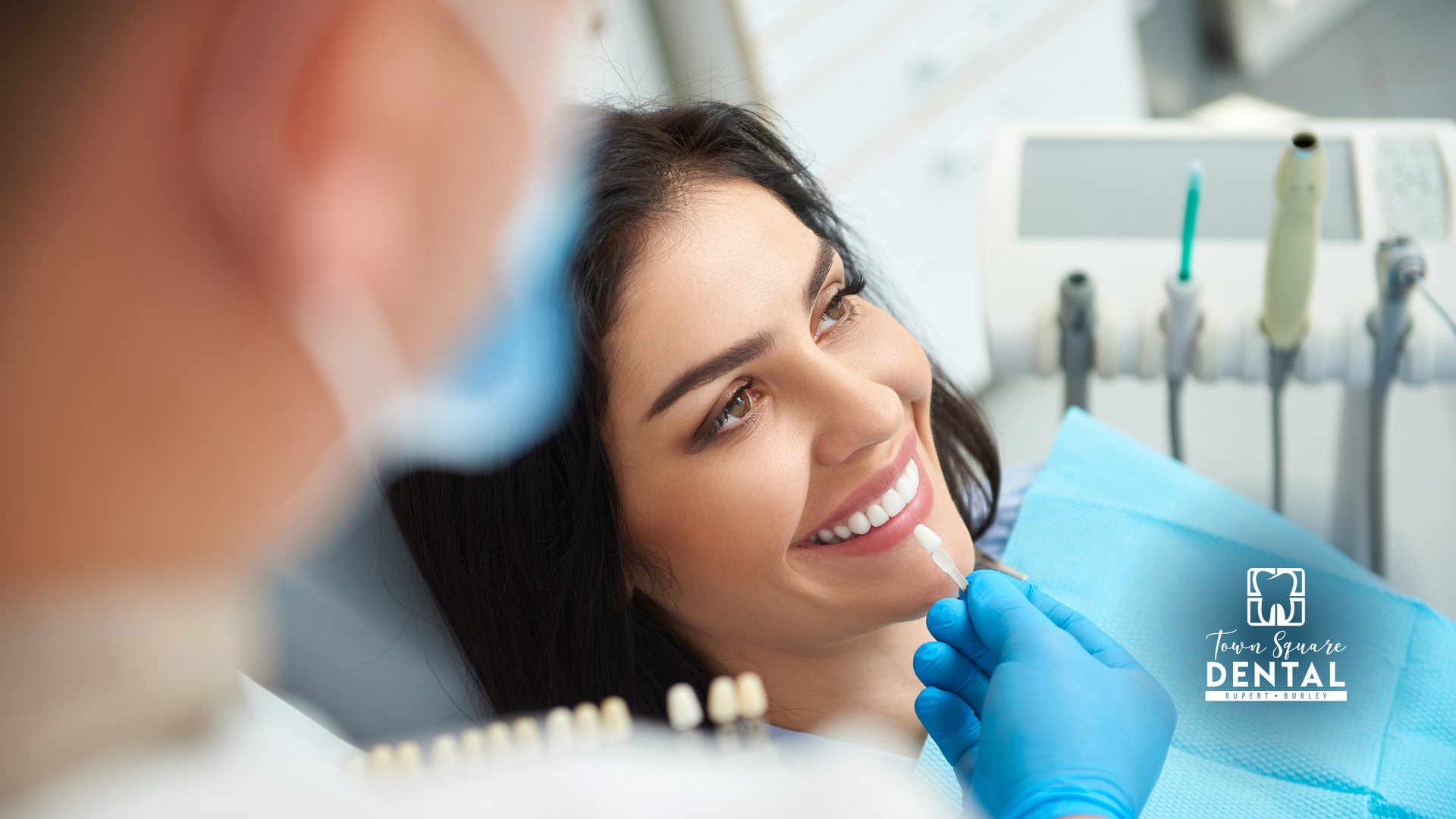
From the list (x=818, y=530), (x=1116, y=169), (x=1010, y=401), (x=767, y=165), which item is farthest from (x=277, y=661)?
(x=1010, y=401)

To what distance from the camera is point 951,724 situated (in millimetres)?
871

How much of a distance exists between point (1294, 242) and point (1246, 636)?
16.9 inches

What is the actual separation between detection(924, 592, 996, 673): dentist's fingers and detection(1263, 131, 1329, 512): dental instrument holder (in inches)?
22.7

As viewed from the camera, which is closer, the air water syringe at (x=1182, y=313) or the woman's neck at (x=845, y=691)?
the woman's neck at (x=845, y=691)

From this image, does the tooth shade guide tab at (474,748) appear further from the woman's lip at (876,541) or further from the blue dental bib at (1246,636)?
the blue dental bib at (1246,636)

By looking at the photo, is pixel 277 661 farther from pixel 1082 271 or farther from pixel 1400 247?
pixel 1400 247

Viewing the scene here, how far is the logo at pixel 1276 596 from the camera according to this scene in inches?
41.3

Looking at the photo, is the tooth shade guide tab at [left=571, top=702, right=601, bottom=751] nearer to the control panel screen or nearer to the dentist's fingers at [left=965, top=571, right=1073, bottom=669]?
the dentist's fingers at [left=965, top=571, right=1073, bottom=669]

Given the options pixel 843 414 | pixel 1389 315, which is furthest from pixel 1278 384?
pixel 843 414

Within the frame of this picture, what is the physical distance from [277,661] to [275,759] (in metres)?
0.77

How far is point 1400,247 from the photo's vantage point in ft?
3.58

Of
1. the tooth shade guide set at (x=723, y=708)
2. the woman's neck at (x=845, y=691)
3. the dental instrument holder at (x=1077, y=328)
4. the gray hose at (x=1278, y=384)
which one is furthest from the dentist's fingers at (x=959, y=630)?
the gray hose at (x=1278, y=384)

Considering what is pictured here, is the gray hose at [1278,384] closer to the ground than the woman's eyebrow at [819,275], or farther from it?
closer to the ground

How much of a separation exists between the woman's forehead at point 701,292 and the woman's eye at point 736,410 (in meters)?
0.06
